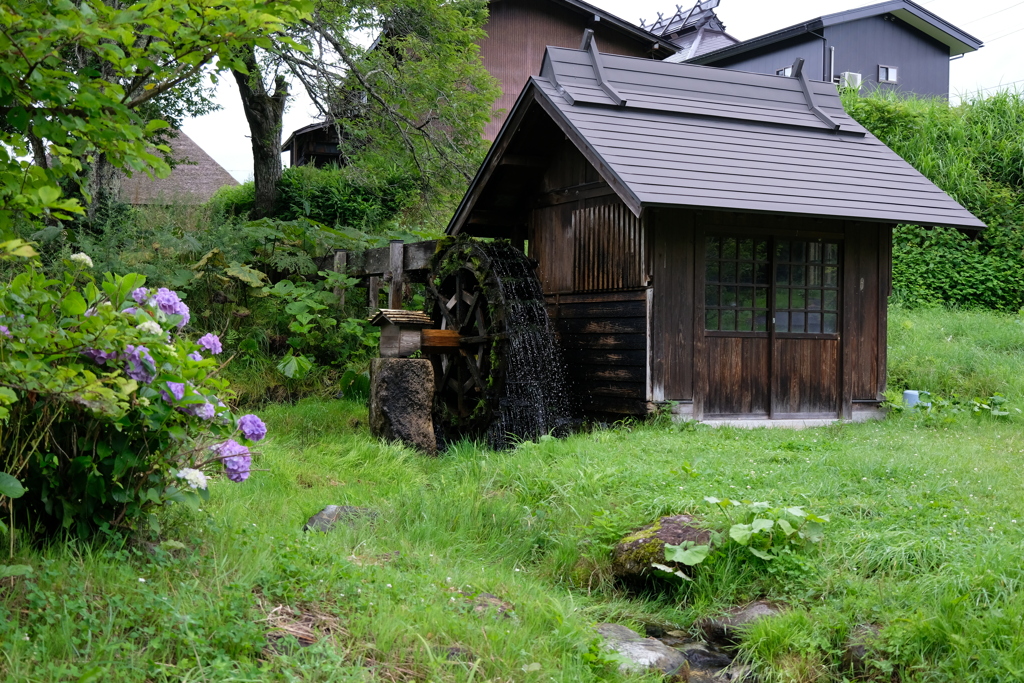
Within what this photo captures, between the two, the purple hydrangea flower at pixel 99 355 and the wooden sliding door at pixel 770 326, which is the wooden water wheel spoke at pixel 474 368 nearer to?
the wooden sliding door at pixel 770 326

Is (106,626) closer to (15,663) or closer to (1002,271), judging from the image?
(15,663)

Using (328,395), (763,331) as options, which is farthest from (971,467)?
(328,395)

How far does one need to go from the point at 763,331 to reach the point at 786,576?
5.43 m

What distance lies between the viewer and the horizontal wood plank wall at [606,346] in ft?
31.6

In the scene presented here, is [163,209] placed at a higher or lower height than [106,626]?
higher

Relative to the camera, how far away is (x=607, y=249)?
10.1 meters

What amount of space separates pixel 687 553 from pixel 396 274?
674 centimetres

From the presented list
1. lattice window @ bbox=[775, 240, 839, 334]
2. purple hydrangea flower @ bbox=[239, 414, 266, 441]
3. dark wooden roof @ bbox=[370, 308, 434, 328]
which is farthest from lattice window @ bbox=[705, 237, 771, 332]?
purple hydrangea flower @ bbox=[239, 414, 266, 441]

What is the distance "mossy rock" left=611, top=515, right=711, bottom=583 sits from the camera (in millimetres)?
5391

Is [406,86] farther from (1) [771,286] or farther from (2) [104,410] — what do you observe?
(2) [104,410]

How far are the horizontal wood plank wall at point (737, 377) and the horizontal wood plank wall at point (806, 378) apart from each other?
0.50ft

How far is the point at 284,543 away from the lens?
470 cm

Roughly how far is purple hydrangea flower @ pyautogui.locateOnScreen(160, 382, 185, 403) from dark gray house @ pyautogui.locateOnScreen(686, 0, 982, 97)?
26715mm

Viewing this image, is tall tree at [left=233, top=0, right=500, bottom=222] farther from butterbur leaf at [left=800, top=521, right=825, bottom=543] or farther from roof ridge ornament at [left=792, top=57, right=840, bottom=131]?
butterbur leaf at [left=800, top=521, right=825, bottom=543]
